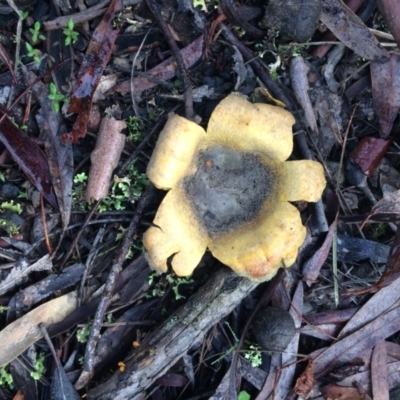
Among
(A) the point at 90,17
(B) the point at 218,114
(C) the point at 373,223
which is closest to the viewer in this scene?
(B) the point at 218,114

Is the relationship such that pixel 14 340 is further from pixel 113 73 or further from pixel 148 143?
pixel 113 73

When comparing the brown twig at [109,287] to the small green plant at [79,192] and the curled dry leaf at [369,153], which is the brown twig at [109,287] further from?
the curled dry leaf at [369,153]

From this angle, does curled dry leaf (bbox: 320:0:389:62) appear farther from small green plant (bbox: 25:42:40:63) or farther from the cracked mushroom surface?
small green plant (bbox: 25:42:40:63)

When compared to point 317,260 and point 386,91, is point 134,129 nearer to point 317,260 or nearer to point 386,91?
point 317,260

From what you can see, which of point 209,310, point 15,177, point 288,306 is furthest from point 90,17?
point 288,306

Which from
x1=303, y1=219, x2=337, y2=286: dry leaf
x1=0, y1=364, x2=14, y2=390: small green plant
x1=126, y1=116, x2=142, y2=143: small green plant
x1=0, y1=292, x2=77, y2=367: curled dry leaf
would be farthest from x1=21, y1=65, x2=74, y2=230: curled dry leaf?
x1=303, y1=219, x2=337, y2=286: dry leaf

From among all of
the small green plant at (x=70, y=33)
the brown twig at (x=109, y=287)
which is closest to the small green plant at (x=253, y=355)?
the brown twig at (x=109, y=287)
